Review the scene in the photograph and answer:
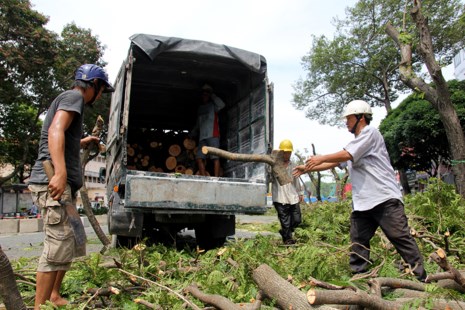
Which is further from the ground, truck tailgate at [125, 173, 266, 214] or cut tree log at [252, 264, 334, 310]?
truck tailgate at [125, 173, 266, 214]

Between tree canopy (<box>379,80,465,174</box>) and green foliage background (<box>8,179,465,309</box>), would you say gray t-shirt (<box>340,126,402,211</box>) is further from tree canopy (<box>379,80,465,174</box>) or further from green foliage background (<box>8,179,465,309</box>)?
tree canopy (<box>379,80,465,174</box>)

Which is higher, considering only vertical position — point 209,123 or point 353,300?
point 209,123

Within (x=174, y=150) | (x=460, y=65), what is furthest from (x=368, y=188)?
(x=460, y=65)

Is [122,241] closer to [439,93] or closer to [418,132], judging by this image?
[439,93]

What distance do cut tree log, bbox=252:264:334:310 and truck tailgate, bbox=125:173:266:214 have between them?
2540 millimetres

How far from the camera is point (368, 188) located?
12.5 ft

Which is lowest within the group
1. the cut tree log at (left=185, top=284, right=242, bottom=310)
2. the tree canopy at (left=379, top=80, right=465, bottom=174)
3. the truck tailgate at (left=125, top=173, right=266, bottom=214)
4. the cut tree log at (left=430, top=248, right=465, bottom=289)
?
the cut tree log at (left=185, top=284, right=242, bottom=310)

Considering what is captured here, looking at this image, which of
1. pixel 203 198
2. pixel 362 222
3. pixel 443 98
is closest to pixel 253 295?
pixel 362 222

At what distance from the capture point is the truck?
542 centimetres

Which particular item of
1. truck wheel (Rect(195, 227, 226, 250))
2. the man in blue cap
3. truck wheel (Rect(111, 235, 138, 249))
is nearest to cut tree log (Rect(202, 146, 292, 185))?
truck wheel (Rect(195, 227, 226, 250))

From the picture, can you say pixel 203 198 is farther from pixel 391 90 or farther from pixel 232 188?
pixel 391 90

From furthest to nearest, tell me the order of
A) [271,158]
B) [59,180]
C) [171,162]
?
[171,162]
[271,158]
[59,180]

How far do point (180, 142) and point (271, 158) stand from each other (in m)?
3.99

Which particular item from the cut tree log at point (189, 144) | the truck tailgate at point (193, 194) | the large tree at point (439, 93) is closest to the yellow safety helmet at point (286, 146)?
the truck tailgate at point (193, 194)
